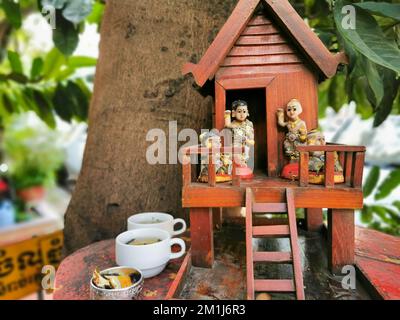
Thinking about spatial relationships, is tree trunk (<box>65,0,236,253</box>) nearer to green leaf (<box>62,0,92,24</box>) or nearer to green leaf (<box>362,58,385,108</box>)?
green leaf (<box>62,0,92,24</box>)

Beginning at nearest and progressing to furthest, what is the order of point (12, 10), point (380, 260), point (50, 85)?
point (380, 260), point (12, 10), point (50, 85)

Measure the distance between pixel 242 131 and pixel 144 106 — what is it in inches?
20.5

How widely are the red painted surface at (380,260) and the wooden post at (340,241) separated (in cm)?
4

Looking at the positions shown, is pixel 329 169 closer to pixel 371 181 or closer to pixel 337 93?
pixel 371 181

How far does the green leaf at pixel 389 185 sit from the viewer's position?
1.59m

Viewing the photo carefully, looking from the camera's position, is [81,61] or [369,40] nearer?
[369,40]

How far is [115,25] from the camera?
1433 millimetres

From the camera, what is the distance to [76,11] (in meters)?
1.24

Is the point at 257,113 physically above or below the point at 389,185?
above

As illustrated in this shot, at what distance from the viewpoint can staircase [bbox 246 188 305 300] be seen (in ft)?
2.40

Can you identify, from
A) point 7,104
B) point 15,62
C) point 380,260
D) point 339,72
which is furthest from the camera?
point 7,104

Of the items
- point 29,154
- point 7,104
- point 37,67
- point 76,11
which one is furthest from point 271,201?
point 29,154

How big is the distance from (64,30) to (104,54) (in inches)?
6.9
